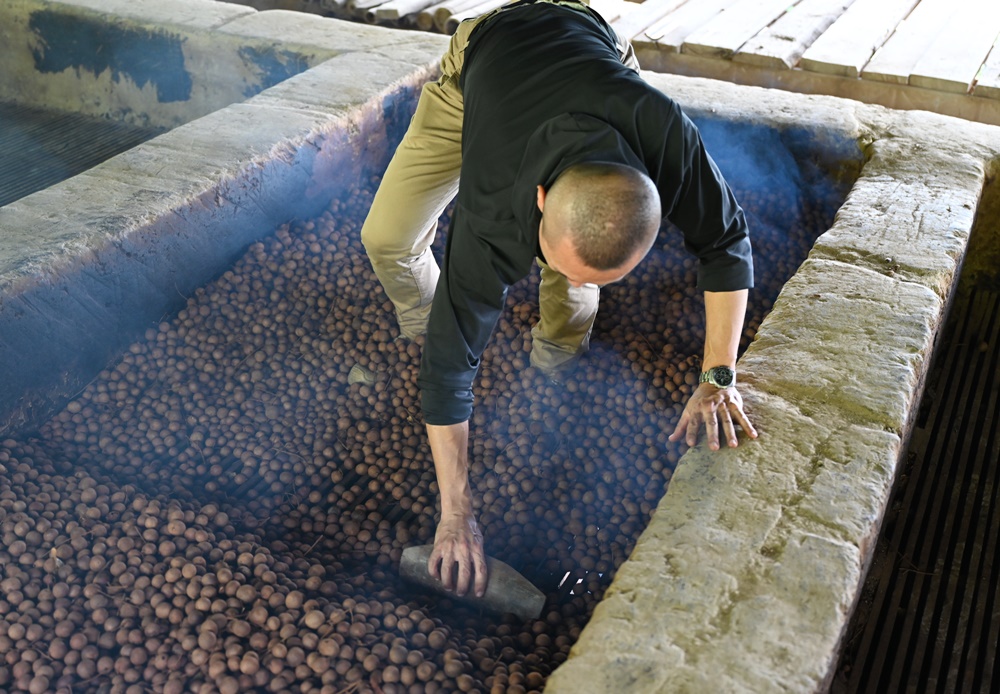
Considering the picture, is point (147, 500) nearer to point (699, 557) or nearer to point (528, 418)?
point (528, 418)

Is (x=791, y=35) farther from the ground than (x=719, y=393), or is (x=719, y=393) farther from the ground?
(x=791, y=35)

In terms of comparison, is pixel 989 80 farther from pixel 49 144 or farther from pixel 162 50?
pixel 49 144

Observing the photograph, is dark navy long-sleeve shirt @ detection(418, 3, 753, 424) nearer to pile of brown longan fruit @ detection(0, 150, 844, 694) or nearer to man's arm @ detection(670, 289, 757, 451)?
man's arm @ detection(670, 289, 757, 451)

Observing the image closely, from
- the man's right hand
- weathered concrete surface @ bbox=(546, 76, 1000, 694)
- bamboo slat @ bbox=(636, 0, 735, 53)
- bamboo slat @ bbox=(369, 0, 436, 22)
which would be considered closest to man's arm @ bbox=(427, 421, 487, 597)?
the man's right hand

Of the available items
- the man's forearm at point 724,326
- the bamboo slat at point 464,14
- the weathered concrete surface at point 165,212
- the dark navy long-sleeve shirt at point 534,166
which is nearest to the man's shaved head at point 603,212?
the dark navy long-sleeve shirt at point 534,166

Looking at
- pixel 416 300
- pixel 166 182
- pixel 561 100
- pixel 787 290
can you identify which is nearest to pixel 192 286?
pixel 166 182

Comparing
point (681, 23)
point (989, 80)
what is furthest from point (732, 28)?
point (989, 80)

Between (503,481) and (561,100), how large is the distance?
125 centimetres

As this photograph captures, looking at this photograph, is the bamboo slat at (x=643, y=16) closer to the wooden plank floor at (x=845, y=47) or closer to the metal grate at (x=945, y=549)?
the wooden plank floor at (x=845, y=47)

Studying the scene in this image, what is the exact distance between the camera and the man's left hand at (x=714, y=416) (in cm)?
194

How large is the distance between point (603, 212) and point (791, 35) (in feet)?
11.7

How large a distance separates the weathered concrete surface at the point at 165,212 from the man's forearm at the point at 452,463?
136cm

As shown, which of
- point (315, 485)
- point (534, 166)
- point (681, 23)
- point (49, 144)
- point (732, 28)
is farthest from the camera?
point (681, 23)

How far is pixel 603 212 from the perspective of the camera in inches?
60.2
